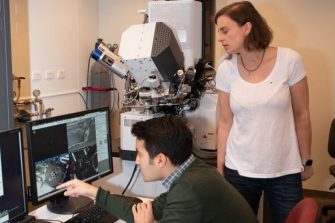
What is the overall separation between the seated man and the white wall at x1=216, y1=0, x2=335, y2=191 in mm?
2537

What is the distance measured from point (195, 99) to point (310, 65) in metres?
1.70

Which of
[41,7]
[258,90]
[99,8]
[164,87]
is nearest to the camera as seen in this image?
[258,90]

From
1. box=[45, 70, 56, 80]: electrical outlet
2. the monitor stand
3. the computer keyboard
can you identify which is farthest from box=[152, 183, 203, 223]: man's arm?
box=[45, 70, 56, 80]: electrical outlet


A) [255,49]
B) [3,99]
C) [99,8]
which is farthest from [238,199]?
[99,8]

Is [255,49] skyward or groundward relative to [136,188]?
skyward

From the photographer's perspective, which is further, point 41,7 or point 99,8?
point 99,8

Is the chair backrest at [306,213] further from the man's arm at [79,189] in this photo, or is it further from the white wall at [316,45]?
the white wall at [316,45]

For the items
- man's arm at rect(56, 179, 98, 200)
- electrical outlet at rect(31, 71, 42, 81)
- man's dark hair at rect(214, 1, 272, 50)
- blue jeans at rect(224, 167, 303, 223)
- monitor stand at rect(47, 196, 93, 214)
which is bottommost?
monitor stand at rect(47, 196, 93, 214)

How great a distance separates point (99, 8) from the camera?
4.49 m

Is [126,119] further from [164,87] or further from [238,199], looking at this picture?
[238,199]

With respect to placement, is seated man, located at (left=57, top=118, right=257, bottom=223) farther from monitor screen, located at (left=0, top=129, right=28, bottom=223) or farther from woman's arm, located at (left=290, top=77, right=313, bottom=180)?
woman's arm, located at (left=290, top=77, right=313, bottom=180)

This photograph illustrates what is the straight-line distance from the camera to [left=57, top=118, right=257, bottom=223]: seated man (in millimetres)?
1111

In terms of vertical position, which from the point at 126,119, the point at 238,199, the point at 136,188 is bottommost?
the point at 136,188

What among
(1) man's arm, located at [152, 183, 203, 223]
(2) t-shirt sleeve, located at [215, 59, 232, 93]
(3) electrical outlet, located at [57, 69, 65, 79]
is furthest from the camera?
(3) electrical outlet, located at [57, 69, 65, 79]
